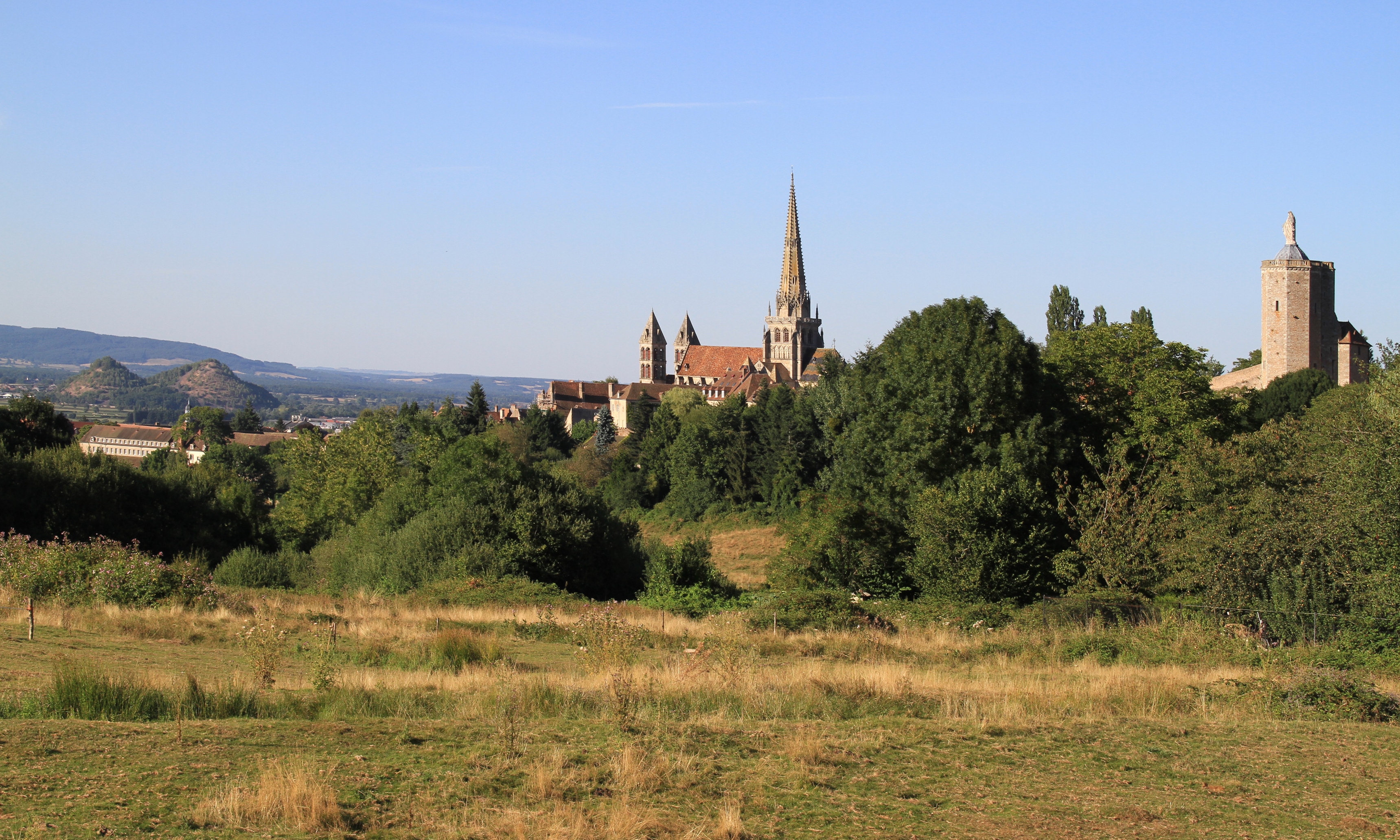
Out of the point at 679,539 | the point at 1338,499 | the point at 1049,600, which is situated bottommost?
the point at 679,539

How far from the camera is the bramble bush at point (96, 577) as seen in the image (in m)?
17.5

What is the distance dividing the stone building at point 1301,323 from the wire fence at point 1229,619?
4539 centimetres

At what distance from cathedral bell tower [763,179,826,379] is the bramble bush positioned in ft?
431

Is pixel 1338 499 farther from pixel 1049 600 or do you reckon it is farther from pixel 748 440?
pixel 748 440

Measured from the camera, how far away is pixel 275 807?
705 cm

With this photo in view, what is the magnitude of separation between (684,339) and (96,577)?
506 feet

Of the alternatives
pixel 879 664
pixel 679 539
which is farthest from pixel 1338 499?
pixel 679 539

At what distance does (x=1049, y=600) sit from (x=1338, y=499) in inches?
214

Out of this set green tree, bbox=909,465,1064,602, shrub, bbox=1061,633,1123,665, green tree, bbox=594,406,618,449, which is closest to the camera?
shrub, bbox=1061,633,1123,665

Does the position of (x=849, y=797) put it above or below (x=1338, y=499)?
below

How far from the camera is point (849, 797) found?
8.17 m

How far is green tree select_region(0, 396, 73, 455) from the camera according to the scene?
43344 millimetres

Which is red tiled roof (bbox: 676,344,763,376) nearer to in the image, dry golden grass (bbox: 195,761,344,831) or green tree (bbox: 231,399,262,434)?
green tree (bbox: 231,399,262,434)

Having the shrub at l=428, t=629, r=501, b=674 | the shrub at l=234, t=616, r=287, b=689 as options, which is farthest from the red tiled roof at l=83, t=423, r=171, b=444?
the shrub at l=234, t=616, r=287, b=689
